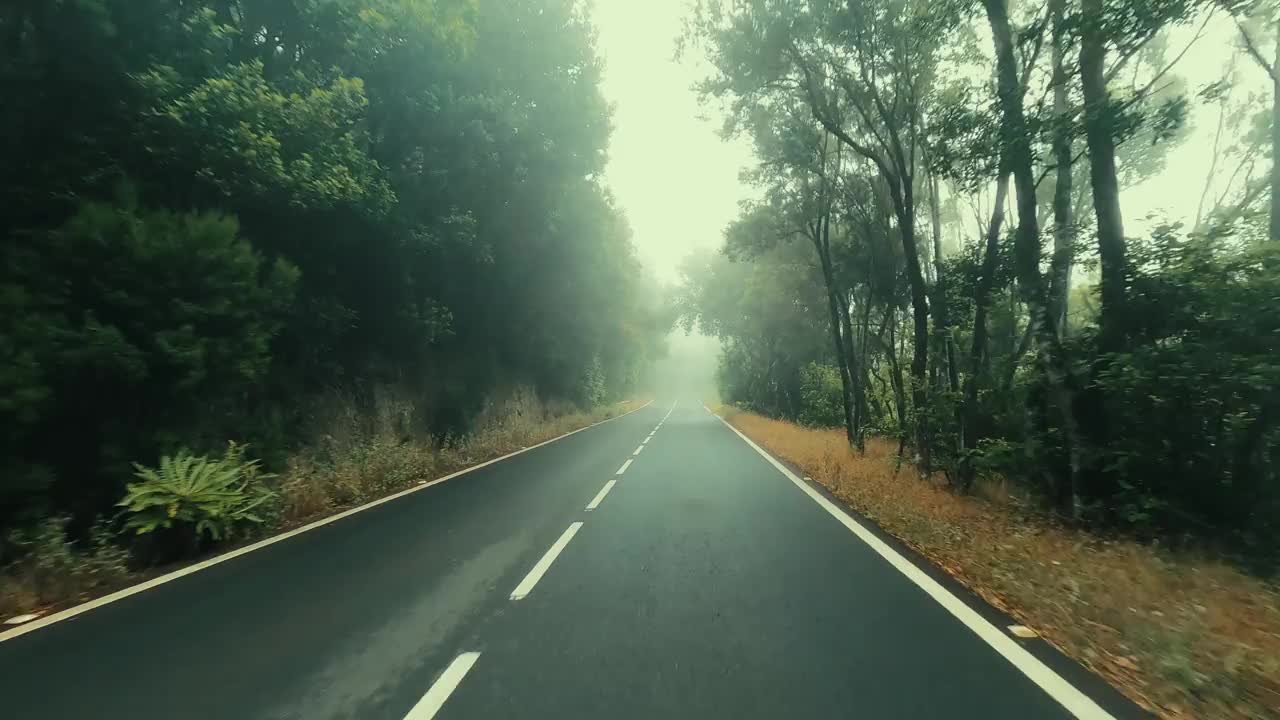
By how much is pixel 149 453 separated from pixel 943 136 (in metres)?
10.2

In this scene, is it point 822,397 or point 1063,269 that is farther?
point 822,397

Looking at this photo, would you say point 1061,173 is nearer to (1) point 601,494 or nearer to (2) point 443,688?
(1) point 601,494

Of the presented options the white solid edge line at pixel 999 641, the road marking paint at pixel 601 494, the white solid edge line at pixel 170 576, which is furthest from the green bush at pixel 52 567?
the white solid edge line at pixel 999 641

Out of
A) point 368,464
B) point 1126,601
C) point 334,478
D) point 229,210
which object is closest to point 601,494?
point 334,478

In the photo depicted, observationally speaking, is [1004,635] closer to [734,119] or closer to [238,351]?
[238,351]

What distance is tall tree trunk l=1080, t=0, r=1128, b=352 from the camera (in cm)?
736

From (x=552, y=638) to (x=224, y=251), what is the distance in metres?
6.38

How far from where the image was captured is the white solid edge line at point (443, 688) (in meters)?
3.43

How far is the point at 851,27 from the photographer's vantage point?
1168 centimetres

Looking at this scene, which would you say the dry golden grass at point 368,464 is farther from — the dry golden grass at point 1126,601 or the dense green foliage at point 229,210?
the dry golden grass at point 1126,601

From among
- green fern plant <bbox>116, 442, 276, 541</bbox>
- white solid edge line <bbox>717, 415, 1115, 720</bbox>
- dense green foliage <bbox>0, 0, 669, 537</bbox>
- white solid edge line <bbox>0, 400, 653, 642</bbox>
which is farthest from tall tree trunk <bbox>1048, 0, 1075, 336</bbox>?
green fern plant <bbox>116, 442, 276, 541</bbox>

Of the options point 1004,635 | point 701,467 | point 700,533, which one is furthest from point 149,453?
point 701,467

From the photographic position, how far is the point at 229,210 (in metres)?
9.57

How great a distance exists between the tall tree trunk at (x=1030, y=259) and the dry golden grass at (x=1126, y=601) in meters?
0.71
